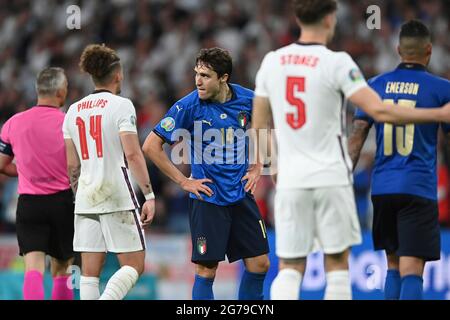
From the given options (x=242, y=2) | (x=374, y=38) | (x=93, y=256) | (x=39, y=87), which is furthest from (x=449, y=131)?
(x=242, y=2)

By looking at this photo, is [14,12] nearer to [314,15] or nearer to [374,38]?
[374,38]

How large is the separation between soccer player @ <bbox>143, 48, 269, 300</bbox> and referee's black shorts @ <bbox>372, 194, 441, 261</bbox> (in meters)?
1.16

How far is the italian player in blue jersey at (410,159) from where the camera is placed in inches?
290

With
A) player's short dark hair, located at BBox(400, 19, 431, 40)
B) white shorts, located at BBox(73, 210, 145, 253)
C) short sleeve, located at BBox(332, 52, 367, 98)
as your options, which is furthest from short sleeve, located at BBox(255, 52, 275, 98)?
white shorts, located at BBox(73, 210, 145, 253)

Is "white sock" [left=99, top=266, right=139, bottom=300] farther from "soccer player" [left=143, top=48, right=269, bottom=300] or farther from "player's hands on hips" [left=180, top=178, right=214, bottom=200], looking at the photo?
"player's hands on hips" [left=180, top=178, right=214, bottom=200]

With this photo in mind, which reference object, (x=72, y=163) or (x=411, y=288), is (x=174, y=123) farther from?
(x=411, y=288)

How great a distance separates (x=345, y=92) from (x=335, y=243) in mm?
969

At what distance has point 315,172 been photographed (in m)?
6.30

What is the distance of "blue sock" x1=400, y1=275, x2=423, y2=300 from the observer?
290 inches

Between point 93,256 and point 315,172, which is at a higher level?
point 315,172

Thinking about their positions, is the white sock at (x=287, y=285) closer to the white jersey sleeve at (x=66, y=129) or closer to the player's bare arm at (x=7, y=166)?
the white jersey sleeve at (x=66, y=129)

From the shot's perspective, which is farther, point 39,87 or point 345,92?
point 39,87

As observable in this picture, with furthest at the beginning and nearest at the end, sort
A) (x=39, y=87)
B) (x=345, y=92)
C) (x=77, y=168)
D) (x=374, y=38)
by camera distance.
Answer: (x=374, y=38), (x=39, y=87), (x=77, y=168), (x=345, y=92)

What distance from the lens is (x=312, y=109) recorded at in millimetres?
6309
